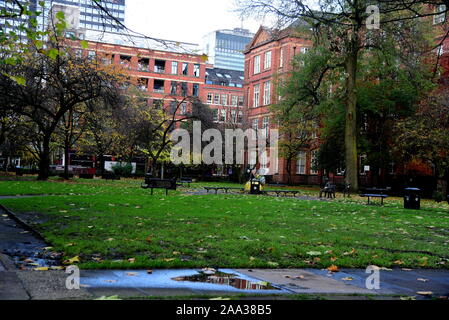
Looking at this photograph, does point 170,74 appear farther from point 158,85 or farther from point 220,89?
point 220,89

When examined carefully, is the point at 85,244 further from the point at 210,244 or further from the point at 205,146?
the point at 205,146

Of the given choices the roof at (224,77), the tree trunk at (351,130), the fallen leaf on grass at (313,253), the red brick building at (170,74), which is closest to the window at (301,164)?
the tree trunk at (351,130)

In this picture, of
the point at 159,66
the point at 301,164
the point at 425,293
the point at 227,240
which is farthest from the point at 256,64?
the point at 425,293

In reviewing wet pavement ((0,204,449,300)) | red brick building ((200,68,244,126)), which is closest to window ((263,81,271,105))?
red brick building ((200,68,244,126))

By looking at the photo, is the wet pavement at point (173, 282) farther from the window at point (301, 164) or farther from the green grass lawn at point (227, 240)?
the window at point (301, 164)

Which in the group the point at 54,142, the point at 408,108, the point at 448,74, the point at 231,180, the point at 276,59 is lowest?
the point at 231,180

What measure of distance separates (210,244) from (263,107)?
5569 centimetres

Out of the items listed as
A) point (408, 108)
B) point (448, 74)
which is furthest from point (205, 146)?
point (448, 74)

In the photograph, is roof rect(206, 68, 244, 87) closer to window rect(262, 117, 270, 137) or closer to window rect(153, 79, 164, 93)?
window rect(153, 79, 164, 93)

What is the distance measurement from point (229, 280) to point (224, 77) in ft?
292

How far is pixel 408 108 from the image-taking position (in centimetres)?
3784

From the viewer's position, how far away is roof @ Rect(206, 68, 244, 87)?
89.3 m

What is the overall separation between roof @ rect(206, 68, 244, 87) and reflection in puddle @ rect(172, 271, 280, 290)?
84174 millimetres

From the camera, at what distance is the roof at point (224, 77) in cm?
8932
